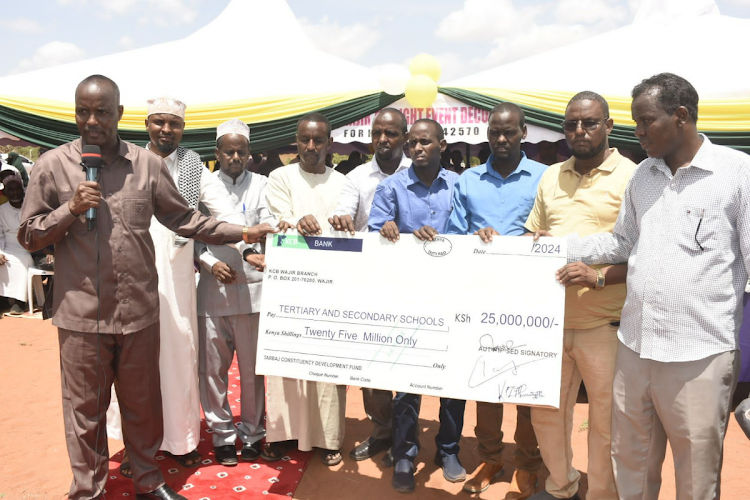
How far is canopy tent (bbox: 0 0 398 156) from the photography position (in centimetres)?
853

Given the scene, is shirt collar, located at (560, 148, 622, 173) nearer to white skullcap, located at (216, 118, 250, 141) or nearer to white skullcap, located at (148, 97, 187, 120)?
white skullcap, located at (216, 118, 250, 141)

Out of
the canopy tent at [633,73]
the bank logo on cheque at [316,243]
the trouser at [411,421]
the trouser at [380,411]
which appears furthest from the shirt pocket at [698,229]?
the canopy tent at [633,73]

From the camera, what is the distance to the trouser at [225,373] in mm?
3818

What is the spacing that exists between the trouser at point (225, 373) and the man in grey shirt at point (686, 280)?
2.43 m

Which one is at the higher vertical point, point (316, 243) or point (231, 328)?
point (316, 243)

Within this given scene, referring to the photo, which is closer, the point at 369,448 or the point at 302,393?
the point at 302,393

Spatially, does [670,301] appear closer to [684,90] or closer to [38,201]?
[684,90]

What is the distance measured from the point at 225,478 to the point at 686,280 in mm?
2946

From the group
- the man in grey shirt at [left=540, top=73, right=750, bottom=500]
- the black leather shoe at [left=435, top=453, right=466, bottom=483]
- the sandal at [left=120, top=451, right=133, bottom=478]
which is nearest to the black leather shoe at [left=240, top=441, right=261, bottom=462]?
the sandal at [left=120, top=451, right=133, bottom=478]

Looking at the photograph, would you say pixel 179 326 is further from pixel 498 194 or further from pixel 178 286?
pixel 498 194

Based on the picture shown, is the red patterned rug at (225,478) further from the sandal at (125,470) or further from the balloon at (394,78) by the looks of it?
the balloon at (394,78)

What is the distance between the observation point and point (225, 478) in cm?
362

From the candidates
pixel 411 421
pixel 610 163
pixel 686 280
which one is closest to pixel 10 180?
pixel 411 421

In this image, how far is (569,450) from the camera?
314 cm
